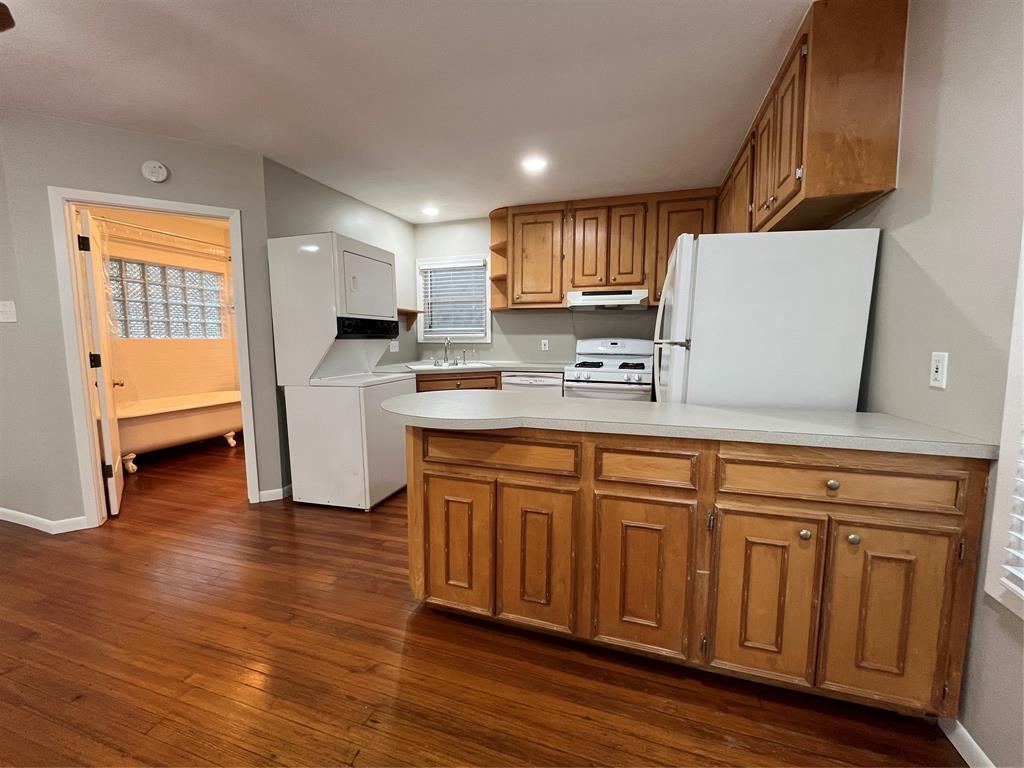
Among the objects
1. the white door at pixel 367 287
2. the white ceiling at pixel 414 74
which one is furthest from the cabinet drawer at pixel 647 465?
the white door at pixel 367 287

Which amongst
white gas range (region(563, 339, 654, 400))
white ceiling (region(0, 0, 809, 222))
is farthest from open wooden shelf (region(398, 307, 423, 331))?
white gas range (region(563, 339, 654, 400))

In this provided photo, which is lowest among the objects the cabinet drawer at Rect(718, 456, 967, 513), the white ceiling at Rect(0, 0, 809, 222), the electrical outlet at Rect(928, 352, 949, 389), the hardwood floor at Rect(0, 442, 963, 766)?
the hardwood floor at Rect(0, 442, 963, 766)

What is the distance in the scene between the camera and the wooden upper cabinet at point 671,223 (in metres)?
3.55

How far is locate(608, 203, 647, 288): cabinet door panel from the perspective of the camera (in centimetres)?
373

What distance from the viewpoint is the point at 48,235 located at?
245 centimetres

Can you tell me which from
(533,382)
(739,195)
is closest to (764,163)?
(739,195)

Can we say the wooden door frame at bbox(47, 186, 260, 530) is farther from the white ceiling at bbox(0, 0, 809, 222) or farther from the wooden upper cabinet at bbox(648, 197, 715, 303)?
the wooden upper cabinet at bbox(648, 197, 715, 303)

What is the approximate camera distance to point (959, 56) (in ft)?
4.18

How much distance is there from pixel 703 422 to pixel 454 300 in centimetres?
363

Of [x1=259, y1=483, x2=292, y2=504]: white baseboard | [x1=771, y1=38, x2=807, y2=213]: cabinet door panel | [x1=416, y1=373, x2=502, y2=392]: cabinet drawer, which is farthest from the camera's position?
[x1=416, y1=373, x2=502, y2=392]: cabinet drawer

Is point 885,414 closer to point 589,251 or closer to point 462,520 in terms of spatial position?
point 462,520

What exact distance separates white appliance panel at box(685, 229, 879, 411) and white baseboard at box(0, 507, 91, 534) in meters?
3.71

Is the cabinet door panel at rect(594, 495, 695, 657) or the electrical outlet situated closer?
the electrical outlet

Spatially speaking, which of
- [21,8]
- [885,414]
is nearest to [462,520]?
[885,414]
